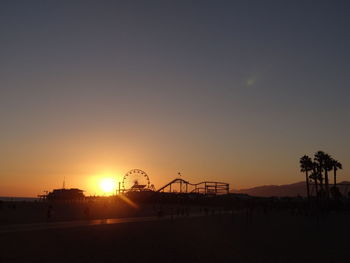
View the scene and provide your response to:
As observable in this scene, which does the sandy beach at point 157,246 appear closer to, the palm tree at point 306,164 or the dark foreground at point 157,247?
the dark foreground at point 157,247

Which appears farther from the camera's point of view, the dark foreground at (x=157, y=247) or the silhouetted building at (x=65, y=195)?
the silhouetted building at (x=65, y=195)

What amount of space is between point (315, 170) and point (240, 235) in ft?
178

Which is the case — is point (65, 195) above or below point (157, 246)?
above

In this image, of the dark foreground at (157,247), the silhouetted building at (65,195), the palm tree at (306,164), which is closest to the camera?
the dark foreground at (157,247)

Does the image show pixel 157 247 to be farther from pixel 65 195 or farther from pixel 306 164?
pixel 65 195

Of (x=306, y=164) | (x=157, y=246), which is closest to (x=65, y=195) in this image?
(x=306, y=164)

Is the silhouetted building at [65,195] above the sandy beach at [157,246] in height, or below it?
above

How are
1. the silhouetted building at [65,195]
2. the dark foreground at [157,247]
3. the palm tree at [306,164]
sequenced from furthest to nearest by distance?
the silhouetted building at [65,195], the palm tree at [306,164], the dark foreground at [157,247]

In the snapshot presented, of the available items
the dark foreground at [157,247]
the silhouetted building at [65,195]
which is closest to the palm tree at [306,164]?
the dark foreground at [157,247]

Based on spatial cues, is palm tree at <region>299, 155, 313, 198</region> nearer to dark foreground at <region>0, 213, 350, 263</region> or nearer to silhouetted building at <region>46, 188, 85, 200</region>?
dark foreground at <region>0, 213, 350, 263</region>

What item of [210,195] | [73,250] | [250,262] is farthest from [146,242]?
[210,195]

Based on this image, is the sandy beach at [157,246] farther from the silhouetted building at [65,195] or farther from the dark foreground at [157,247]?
the silhouetted building at [65,195]

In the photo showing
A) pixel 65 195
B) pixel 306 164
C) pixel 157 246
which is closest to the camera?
pixel 157 246

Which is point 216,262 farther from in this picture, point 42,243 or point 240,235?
point 240,235
